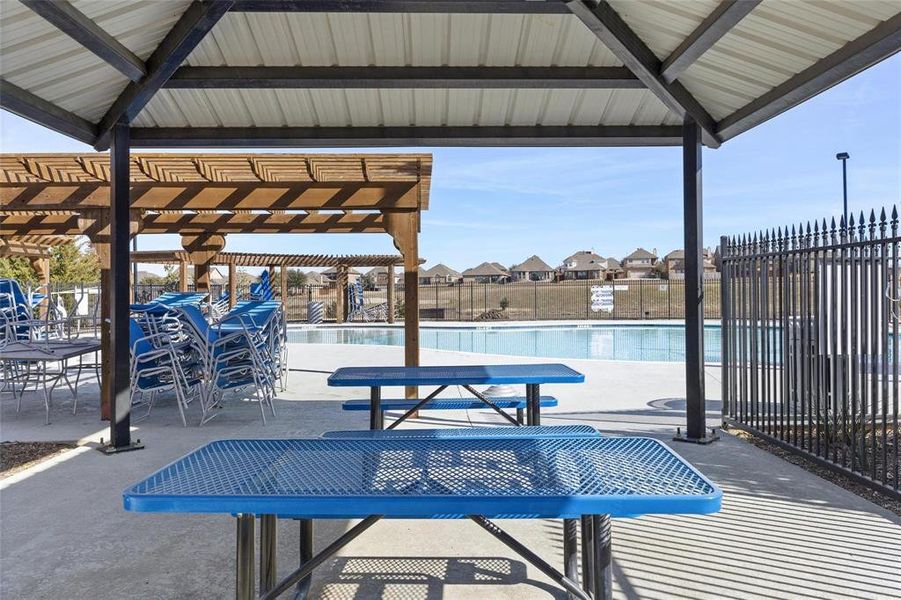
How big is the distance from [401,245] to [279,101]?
243 cm

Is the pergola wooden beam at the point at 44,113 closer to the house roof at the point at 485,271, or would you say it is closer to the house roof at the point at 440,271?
the house roof at the point at 440,271

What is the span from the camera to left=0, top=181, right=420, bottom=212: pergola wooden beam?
6.82m

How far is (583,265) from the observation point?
6191 cm

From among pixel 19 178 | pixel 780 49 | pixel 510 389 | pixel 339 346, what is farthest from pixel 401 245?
pixel 339 346

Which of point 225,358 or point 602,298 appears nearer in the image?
point 225,358

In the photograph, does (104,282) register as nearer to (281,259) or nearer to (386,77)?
(386,77)

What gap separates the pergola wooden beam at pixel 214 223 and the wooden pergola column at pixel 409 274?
3.05m

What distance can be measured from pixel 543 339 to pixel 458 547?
14.9 meters

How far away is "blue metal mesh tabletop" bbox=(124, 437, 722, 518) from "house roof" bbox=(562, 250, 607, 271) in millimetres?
56436

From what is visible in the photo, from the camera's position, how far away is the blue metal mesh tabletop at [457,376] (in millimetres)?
3620

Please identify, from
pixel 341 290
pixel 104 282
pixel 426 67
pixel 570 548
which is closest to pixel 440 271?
pixel 341 290

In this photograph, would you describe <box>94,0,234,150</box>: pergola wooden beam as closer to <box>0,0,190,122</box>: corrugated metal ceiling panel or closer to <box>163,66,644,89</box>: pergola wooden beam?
<box>0,0,190,122</box>: corrugated metal ceiling panel

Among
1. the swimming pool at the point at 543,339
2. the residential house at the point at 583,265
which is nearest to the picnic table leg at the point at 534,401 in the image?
the swimming pool at the point at 543,339

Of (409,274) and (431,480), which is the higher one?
(409,274)
